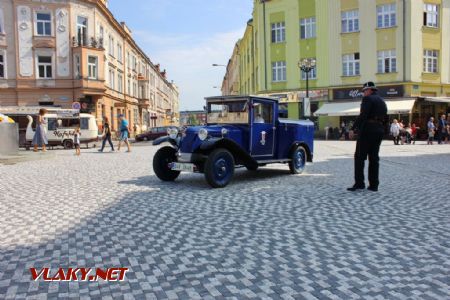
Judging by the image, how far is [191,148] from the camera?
802cm

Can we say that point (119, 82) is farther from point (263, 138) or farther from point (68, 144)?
point (263, 138)

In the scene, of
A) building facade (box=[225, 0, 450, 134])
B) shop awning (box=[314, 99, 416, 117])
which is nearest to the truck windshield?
shop awning (box=[314, 99, 416, 117])

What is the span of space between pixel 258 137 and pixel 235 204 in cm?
282

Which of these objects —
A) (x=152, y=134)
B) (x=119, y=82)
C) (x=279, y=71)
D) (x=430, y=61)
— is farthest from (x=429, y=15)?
(x=119, y=82)

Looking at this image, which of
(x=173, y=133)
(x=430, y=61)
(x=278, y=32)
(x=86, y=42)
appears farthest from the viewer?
(x=278, y=32)

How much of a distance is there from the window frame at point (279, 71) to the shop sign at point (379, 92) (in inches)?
192

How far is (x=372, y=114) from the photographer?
23.8 feet

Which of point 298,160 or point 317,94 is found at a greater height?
point 317,94

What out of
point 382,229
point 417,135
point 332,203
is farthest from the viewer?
point 417,135

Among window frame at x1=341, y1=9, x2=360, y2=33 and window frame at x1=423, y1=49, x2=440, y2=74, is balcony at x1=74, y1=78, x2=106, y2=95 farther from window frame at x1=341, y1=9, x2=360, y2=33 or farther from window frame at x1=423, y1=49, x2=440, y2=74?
window frame at x1=423, y1=49, x2=440, y2=74

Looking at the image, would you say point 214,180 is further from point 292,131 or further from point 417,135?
point 417,135

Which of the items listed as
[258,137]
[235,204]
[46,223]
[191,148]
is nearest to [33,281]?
[46,223]

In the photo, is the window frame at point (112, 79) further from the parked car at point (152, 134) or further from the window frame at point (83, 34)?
the parked car at point (152, 134)

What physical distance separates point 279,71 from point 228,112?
27.7 metres
